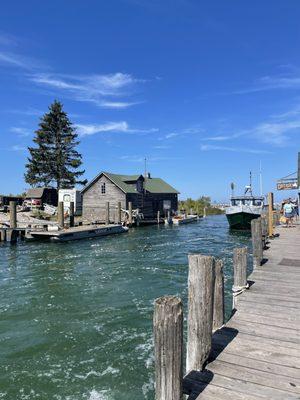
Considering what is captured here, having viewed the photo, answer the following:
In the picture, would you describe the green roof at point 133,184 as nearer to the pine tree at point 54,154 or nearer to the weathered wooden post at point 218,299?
the pine tree at point 54,154

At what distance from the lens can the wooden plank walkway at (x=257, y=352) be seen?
4.25 metres

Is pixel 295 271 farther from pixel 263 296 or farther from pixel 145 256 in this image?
pixel 145 256

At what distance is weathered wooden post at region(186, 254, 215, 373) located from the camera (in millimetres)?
4956

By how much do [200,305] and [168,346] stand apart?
1.24 metres

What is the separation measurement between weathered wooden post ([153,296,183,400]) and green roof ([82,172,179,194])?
4505cm

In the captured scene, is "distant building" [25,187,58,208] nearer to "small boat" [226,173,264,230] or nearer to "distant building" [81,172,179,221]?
"distant building" [81,172,179,221]

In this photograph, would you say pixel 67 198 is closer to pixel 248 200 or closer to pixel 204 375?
pixel 248 200

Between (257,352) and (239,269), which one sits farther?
(239,269)

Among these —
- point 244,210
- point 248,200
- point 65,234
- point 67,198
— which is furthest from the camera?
point 67,198

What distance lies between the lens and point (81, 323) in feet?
33.6

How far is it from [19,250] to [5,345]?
1731 centimetres

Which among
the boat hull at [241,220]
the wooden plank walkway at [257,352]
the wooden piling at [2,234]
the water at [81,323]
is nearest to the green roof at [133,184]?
the boat hull at [241,220]

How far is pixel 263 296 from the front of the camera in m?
7.96

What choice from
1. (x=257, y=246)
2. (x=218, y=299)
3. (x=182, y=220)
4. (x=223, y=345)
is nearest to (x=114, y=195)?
(x=182, y=220)
